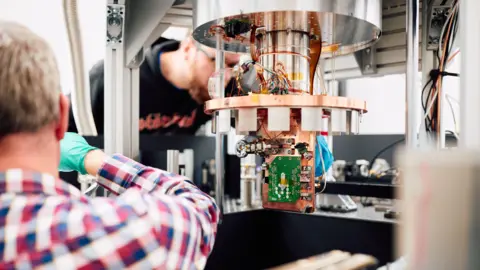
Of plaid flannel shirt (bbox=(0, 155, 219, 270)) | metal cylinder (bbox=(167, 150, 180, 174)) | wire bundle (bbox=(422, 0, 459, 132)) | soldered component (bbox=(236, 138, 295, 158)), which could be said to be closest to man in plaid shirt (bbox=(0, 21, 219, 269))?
plaid flannel shirt (bbox=(0, 155, 219, 270))

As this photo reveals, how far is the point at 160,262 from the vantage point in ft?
2.16

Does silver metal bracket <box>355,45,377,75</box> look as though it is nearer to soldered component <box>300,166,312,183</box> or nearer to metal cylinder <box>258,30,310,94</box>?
metal cylinder <box>258,30,310,94</box>

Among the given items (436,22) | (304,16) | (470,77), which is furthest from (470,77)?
(436,22)

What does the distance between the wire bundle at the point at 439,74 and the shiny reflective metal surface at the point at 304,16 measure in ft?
0.76

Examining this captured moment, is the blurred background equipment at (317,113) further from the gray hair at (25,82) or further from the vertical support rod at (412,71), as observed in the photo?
the gray hair at (25,82)

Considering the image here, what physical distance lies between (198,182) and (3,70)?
3159 mm

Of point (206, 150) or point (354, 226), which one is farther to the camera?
point (206, 150)

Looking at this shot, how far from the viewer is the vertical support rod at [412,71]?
113 cm

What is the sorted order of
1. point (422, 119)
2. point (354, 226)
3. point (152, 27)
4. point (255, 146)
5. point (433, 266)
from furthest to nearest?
point (354, 226) < point (152, 27) < point (422, 119) < point (255, 146) < point (433, 266)

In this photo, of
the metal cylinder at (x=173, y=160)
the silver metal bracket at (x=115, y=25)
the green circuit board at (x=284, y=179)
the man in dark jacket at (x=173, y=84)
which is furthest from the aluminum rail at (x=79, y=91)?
the man in dark jacket at (x=173, y=84)

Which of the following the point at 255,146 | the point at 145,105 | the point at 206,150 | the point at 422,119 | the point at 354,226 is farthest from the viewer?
the point at 206,150

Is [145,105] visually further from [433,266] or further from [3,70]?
[433,266]

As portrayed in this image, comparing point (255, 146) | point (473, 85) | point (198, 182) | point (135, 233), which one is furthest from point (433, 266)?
point (198, 182)

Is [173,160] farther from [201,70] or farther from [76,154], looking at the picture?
[76,154]
